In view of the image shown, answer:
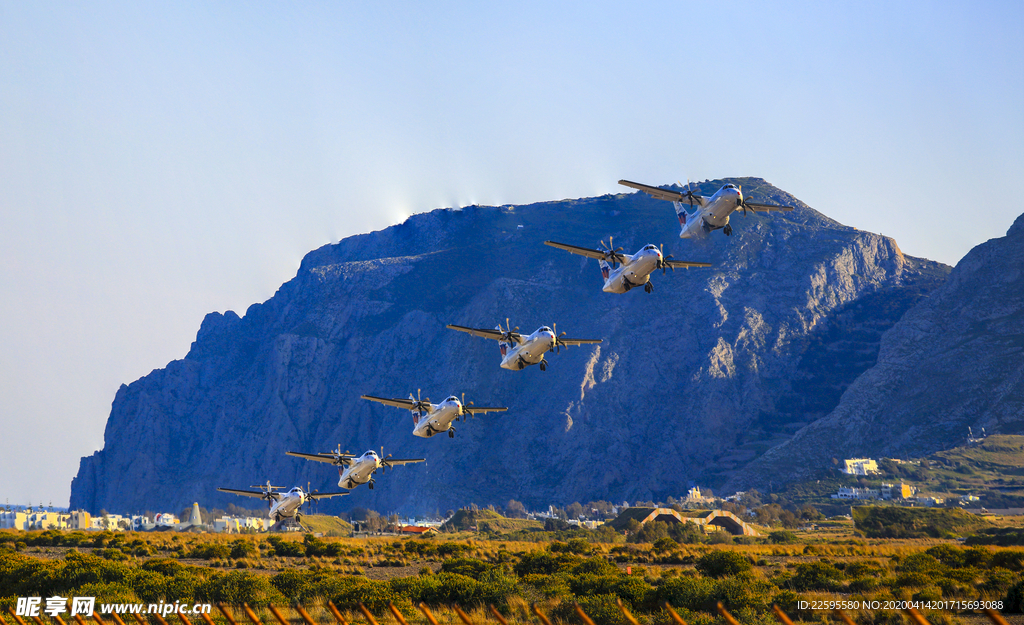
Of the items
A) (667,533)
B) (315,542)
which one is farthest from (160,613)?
(667,533)

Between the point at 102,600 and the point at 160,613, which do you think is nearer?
the point at 160,613

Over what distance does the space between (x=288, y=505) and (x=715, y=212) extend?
60.4m

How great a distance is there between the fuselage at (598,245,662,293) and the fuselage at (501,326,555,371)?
19.5 ft

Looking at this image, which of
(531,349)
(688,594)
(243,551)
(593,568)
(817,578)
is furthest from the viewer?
(243,551)

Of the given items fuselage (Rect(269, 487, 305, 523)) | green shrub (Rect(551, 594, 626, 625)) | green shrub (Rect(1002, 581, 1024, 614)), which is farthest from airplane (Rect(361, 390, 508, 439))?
green shrub (Rect(1002, 581, 1024, 614))

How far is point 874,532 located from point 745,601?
9266cm

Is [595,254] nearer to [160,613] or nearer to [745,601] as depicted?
[745,601]

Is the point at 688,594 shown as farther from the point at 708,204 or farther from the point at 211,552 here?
the point at 211,552

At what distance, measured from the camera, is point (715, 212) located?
6034cm

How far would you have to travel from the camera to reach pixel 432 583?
43000 mm

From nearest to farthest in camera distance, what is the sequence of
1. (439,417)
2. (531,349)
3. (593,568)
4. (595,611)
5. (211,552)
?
(595,611), (593,568), (531,349), (439,417), (211,552)

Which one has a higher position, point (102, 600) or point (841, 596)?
point (102, 600)

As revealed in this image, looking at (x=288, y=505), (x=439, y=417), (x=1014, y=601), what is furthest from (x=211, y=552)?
(x=1014, y=601)

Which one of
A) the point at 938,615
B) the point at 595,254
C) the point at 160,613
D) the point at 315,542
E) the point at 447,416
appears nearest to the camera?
the point at 938,615
